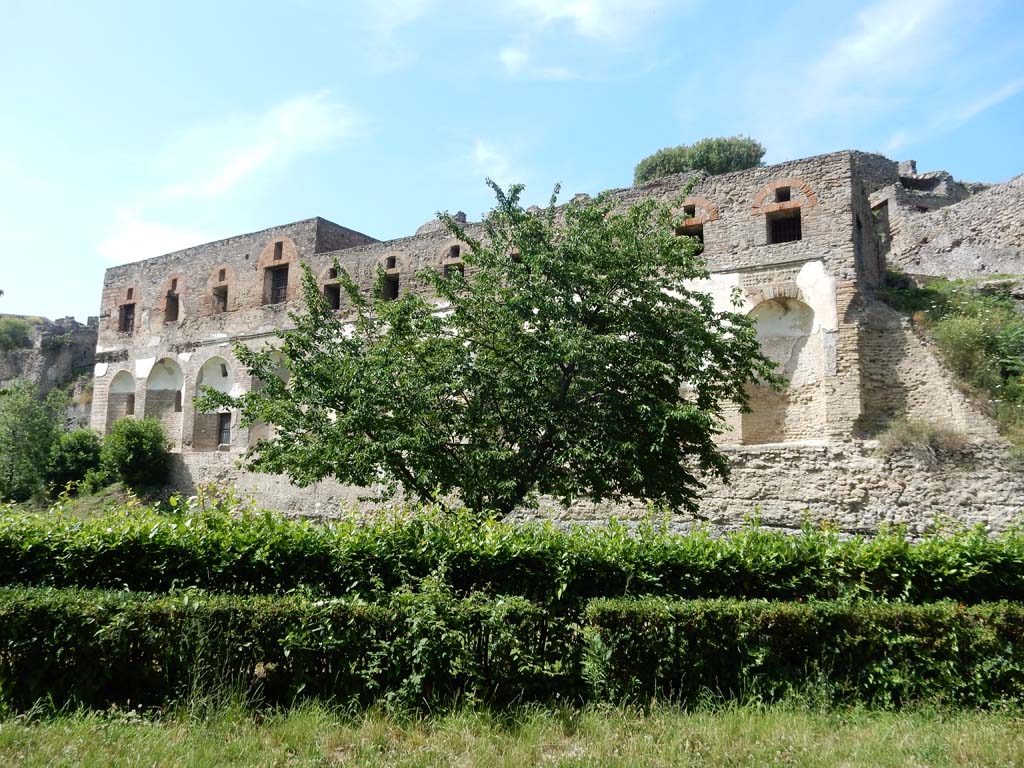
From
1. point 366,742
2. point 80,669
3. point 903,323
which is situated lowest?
point 366,742

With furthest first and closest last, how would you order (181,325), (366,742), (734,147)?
(734,147), (181,325), (366,742)

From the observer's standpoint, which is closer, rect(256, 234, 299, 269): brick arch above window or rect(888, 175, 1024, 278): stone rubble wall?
rect(888, 175, 1024, 278): stone rubble wall

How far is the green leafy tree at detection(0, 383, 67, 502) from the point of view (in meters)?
25.5

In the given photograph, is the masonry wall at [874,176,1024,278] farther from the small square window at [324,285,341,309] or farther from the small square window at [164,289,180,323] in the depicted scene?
the small square window at [164,289,180,323]

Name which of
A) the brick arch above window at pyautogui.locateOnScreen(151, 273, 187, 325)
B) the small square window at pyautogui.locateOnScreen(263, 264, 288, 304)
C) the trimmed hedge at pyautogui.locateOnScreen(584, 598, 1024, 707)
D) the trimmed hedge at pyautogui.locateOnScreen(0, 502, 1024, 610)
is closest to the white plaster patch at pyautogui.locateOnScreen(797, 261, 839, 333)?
the trimmed hedge at pyautogui.locateOnScreen(0, 502, 1024, 610)

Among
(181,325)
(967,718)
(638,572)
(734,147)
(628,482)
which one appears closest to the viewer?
(967,718)

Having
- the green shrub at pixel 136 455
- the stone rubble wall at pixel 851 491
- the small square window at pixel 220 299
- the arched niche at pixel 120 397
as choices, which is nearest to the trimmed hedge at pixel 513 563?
the stone rubble wall at pixel 851 491

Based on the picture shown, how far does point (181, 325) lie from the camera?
2830cm

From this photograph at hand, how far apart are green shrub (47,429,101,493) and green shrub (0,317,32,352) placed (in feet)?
61.7

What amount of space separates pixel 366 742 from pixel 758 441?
13240 millimetres

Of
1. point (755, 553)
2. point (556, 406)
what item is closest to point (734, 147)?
point (556, 406)

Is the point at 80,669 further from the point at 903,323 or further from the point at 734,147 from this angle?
the point at 734,147

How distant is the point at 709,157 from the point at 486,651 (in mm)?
39281

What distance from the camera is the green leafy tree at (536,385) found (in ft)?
35.1
